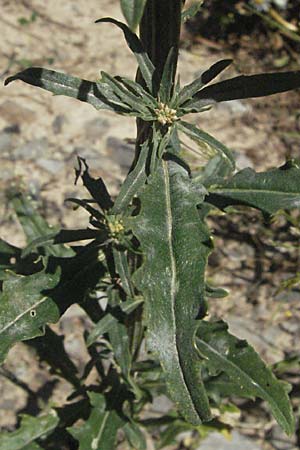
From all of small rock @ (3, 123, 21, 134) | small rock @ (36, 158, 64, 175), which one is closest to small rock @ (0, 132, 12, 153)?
small rock @ (3, 123, 21, 134)

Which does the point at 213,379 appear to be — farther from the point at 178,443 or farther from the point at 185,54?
the point at 185,54

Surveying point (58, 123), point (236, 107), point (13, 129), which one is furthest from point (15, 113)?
point (236, 107)

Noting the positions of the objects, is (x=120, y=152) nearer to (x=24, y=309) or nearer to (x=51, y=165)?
(x=51, y=165)

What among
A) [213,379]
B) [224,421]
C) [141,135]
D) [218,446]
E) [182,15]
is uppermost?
[182,15]

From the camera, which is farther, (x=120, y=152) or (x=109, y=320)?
(x=120, y=152)

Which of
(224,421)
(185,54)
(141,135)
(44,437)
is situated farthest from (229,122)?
(141,135)

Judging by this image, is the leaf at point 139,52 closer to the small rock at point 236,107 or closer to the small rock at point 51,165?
the small rock at point 51,165
